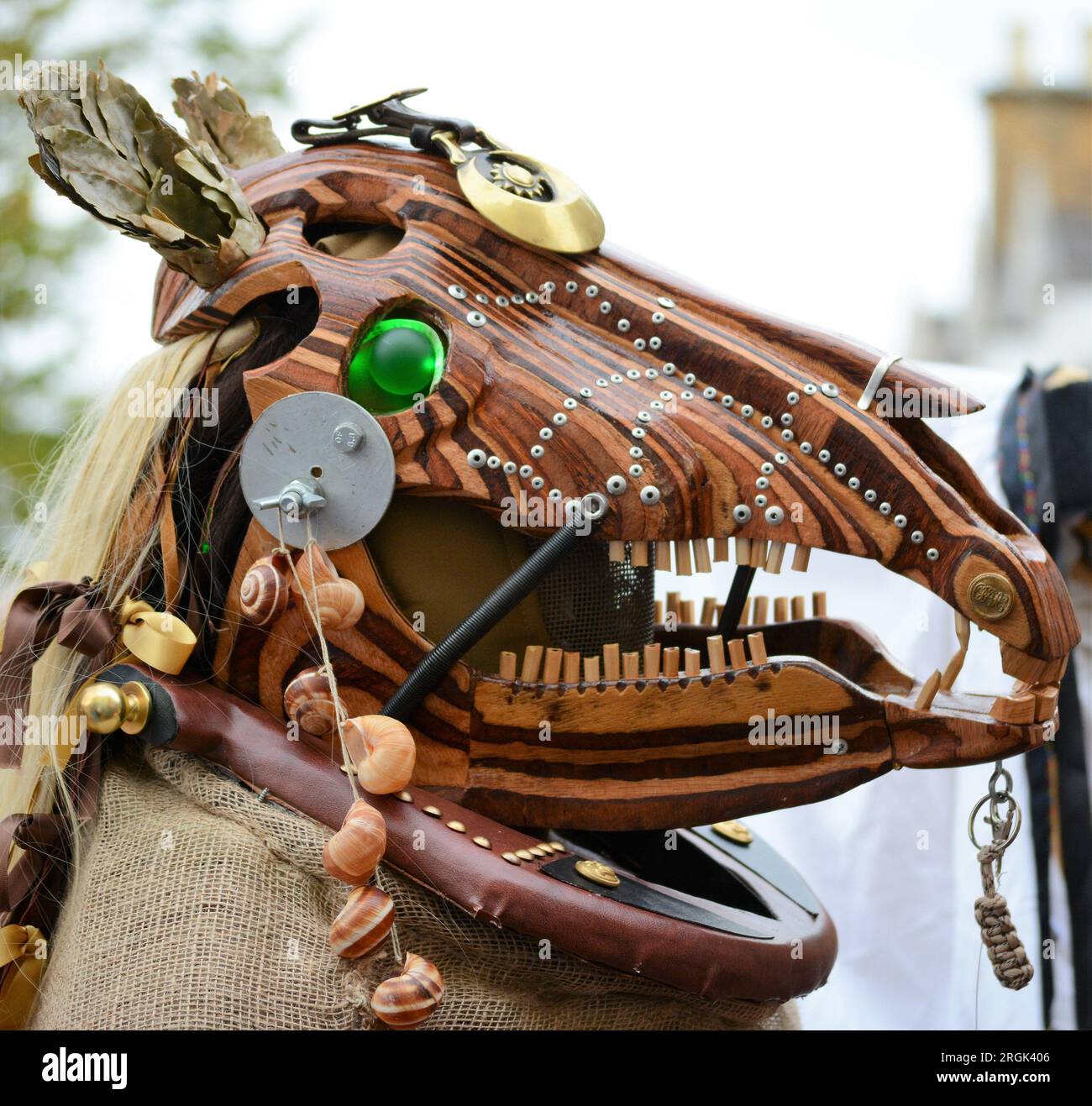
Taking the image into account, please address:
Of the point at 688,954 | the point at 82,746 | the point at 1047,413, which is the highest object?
the point at 1047,413

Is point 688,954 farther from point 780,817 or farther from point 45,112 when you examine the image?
point 780,817

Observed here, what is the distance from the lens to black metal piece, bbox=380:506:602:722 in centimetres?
93

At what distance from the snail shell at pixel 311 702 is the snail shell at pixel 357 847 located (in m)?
0.10

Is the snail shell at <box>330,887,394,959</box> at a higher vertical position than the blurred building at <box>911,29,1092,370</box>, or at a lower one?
lower

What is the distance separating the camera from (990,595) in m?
0.89

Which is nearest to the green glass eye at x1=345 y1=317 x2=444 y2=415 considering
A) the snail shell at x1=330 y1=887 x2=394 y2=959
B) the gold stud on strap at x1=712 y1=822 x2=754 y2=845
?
the snail shell at x1=330 y1=887 x2=394 y2=959

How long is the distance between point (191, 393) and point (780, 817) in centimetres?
126

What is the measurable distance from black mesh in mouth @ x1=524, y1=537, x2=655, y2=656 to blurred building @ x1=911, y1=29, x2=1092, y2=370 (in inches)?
393

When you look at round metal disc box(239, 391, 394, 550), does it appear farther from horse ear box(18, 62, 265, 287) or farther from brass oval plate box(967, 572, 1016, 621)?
brass oval plate box(967, 572, 1016, 621)

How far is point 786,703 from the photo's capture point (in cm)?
94

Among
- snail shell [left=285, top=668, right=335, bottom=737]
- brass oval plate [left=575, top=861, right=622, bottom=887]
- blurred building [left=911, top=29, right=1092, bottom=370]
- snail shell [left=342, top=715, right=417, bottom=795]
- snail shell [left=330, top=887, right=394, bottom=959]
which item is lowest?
snail shell [left=330, top=887, right=394, bottom=959]

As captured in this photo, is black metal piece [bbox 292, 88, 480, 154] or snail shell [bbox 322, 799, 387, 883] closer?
snail shell [bbox 322, 799, 387, 883]

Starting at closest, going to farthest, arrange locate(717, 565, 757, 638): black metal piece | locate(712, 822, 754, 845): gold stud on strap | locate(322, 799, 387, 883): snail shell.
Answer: locate(322, 799, 387, 883): snail shell < locate(717, 565, 757, 638): black metal piece < locate(712, 822, 754, 845): gold stud on strap

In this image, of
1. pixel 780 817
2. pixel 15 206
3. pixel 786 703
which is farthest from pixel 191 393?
pixel 15 206
